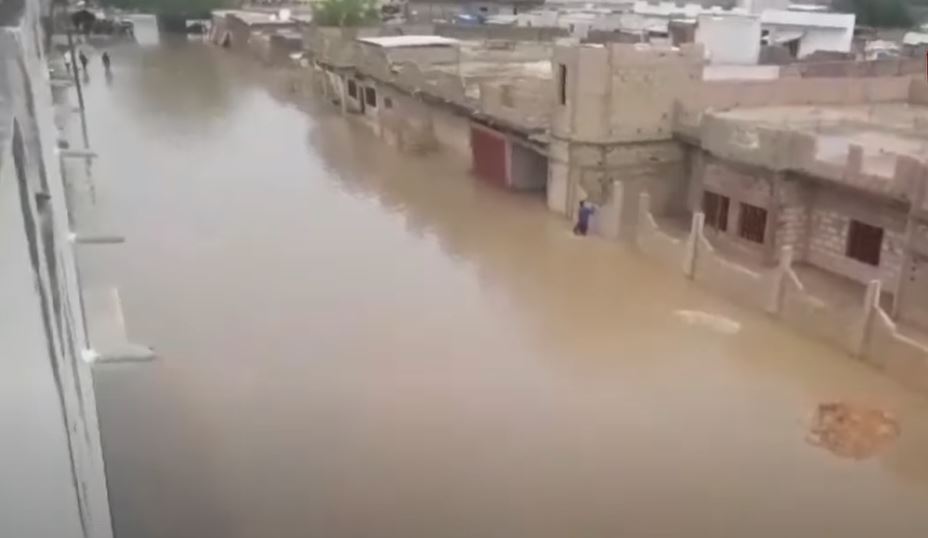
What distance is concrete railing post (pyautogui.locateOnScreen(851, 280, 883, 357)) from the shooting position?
1247 cm

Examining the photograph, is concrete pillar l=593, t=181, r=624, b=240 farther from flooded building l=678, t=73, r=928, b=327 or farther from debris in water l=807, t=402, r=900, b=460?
debris in water l=807, t=402, r=900, b=460

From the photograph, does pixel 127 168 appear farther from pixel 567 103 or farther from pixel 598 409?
pixel 598 409

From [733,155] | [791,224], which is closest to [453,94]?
[733,155]

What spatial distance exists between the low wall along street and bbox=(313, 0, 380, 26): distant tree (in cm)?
3179

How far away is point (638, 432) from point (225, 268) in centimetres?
910

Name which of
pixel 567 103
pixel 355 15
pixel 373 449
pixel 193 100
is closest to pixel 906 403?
pixel 373 449

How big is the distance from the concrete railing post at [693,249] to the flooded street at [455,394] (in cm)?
24

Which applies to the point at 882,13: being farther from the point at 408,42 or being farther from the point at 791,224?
the point at 791,224

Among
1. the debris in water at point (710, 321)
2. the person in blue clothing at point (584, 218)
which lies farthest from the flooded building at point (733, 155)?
the debris in water at point (710, 321)

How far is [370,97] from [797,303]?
918 inches

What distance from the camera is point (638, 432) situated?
11.3 metres

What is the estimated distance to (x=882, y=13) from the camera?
1802 inches

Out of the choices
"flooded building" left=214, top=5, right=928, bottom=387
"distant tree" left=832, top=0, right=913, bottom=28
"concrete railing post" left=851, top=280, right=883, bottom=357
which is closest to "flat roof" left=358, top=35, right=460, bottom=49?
"flooded building" left=214, top=5, right=928, bottom=387

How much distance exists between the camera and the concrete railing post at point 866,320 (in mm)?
12469
